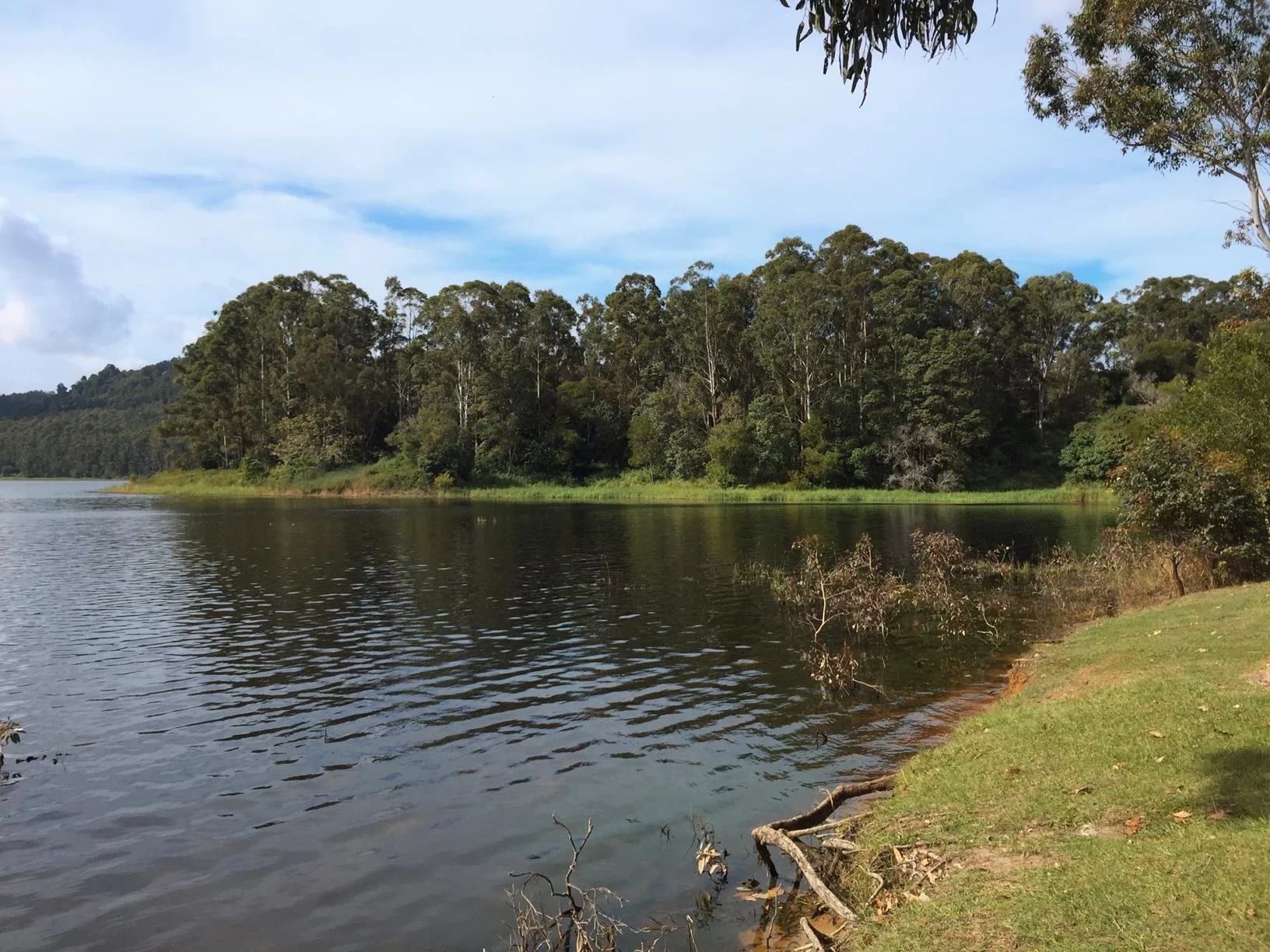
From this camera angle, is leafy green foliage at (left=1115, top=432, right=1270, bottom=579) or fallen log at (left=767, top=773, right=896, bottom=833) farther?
leafy green foliage at (left=1115, top=432, right=1270, bottom=579)

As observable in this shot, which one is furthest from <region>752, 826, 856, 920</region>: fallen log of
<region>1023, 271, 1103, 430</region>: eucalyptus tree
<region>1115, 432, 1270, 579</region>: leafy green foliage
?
<region>1023, 271, 1103, 430</region>: eucalyptus tree

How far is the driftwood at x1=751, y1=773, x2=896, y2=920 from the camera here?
6848 mm

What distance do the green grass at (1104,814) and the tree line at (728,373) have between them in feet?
209

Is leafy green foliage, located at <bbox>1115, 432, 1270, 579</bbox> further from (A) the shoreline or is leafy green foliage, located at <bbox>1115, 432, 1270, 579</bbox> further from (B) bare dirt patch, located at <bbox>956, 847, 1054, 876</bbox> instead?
(B) bare dirt patch, located at <bbox>956, 847, 1054, 876</bbox>

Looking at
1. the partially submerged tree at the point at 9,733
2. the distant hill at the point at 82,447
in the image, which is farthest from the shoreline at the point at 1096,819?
the distant hill at the point at 82,447

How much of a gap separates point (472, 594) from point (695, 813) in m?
16.6

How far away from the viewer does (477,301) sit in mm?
86375

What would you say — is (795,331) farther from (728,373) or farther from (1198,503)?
(1198,503)

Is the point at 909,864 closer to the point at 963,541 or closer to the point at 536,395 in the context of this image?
the point at 963,541

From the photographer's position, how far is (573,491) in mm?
79938

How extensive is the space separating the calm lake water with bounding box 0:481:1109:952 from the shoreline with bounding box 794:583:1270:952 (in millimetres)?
1567

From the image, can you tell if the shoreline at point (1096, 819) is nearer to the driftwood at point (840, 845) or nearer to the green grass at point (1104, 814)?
the green grass at point (1104, 814)

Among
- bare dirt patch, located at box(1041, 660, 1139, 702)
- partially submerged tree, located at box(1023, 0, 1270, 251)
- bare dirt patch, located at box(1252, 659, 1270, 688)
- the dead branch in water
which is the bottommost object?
the dead branch in water

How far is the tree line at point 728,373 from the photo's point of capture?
244ft
